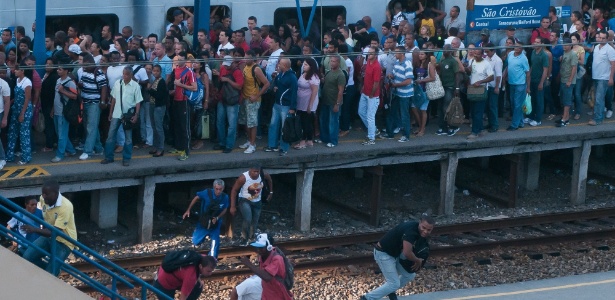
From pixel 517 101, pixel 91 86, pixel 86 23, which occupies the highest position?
pixel 86 23

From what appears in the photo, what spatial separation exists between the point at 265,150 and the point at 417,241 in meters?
5.31

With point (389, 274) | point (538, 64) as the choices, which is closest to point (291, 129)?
point (389, 274)

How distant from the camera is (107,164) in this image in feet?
51.0

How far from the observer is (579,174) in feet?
62.1

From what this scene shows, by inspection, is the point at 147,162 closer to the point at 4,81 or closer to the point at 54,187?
the point at 4,81

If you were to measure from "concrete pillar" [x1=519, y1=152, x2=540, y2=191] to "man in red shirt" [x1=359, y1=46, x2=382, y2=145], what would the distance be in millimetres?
3507

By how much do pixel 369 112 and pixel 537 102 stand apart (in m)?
3.34

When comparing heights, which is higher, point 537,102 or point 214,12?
point 214,12

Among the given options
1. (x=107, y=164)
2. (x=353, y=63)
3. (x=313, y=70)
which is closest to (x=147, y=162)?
(x=107, y=164)

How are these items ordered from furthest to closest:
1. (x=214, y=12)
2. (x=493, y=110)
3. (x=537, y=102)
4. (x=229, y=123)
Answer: (x=214, y=12) → (x=537, y=102) → (x=493, y=110) → (x=229, y=123)

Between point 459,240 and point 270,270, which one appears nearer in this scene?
point 270,270

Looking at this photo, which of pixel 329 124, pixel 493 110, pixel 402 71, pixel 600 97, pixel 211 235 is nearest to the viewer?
pixel 211 235

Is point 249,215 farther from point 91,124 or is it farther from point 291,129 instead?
point 91,124

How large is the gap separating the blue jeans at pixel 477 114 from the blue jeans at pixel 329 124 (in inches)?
92.7
